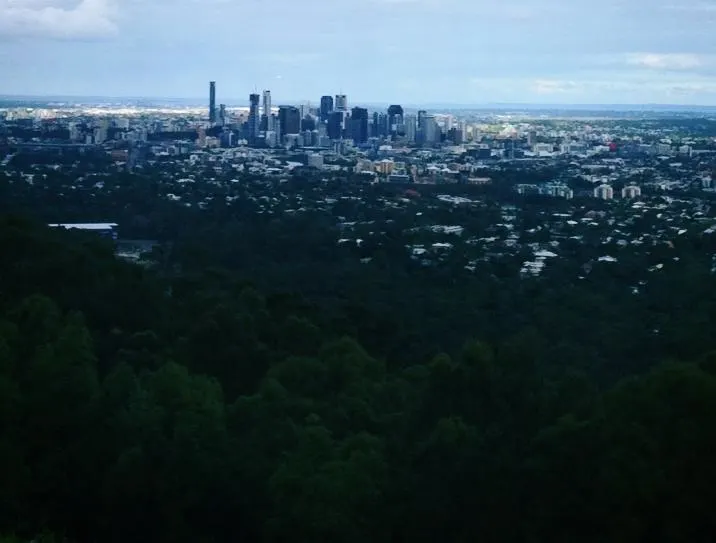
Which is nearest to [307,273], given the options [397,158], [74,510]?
[74,510]

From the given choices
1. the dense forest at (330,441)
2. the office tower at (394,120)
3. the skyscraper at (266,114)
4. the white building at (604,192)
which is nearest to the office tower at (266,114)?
the skyscraper at (266,114)

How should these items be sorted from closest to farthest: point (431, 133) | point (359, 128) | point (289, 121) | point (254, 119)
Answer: point (289, 121)
point (254, 119)
point (359, 128)
point (431, 133)

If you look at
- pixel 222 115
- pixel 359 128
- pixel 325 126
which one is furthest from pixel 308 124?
pixel 222 115

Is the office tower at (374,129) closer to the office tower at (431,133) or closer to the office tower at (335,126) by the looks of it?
the office tower at (335,126)

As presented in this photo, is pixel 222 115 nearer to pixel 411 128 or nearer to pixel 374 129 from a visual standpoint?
pixel 374 129

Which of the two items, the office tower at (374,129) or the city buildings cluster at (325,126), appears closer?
the city buildings cluster at (325,126)

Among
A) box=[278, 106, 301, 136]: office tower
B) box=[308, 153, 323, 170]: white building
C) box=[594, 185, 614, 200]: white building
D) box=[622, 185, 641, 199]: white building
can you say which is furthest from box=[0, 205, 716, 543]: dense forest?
box=[278, 106, 301, 136]: office tower
